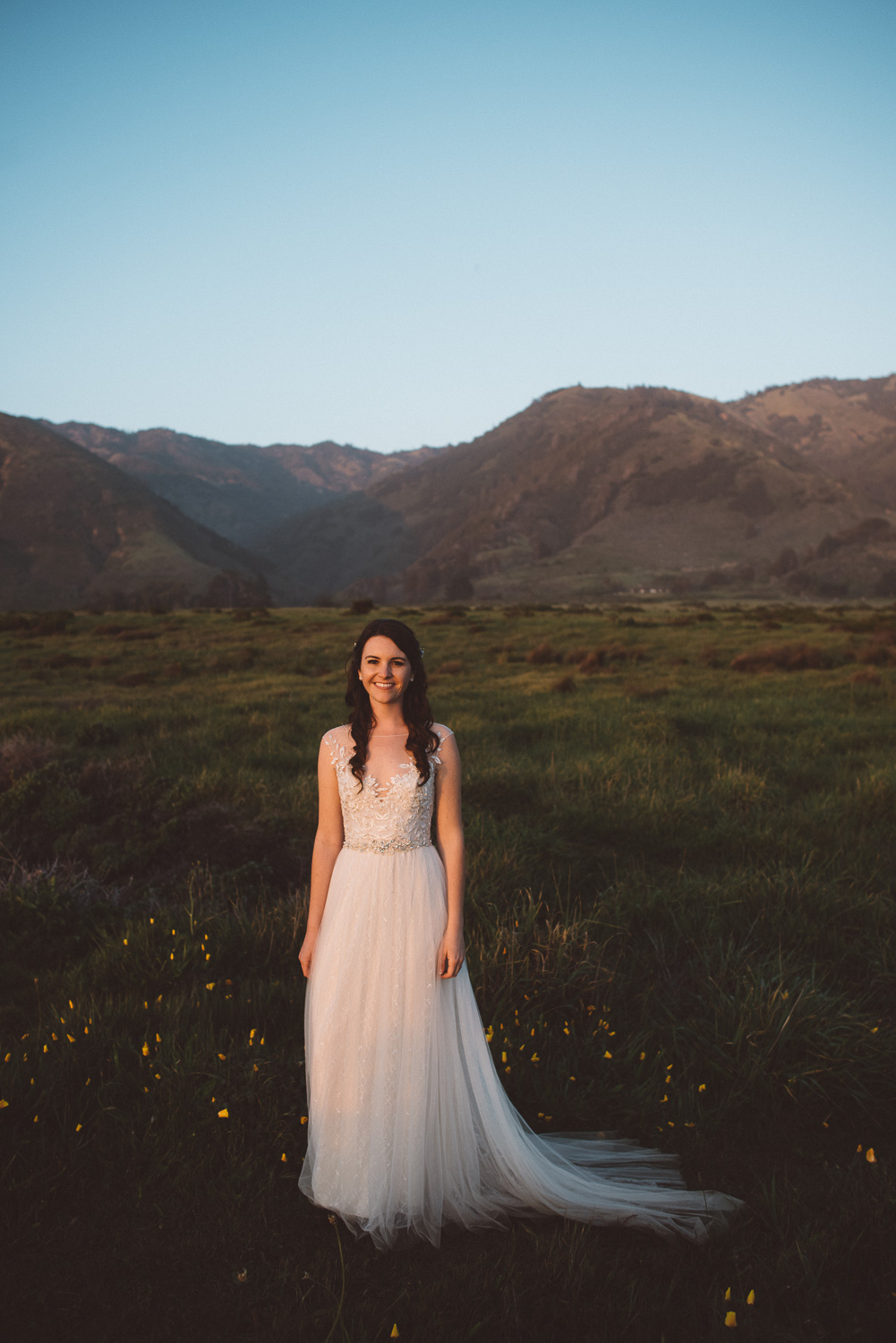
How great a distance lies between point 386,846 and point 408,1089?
1112 millimetres

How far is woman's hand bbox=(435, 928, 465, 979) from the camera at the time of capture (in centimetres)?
332

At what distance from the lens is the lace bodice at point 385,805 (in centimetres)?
339

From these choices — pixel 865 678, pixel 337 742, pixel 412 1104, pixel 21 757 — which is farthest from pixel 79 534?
pixel 412 1104

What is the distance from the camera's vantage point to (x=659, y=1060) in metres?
Answer: 4.34

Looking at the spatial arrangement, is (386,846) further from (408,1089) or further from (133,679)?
(133,679)

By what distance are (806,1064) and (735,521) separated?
200314mm

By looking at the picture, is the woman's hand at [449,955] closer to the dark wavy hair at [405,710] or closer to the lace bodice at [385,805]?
the lace bodice at [385,805]

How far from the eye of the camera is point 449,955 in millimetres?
3324

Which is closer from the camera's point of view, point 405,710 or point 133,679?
point 405,710

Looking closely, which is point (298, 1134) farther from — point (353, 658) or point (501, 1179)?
point (353, 658)

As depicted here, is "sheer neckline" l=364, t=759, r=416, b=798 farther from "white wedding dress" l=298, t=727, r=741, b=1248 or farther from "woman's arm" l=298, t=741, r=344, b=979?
"woman's arm" l=298, t=741, r=344, b=979

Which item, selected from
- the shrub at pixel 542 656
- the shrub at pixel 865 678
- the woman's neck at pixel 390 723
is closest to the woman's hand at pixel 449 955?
the woman's neck at pixel 390 723

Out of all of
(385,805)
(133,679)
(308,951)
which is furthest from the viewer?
(133,679)

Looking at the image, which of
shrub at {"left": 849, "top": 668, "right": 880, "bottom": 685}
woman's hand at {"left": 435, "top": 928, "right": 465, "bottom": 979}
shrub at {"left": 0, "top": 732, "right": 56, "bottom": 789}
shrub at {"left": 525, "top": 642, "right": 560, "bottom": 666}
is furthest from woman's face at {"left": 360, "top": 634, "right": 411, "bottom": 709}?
shrub at {"left": 525, "top": 642, "right": 560, "bottom": 666}
